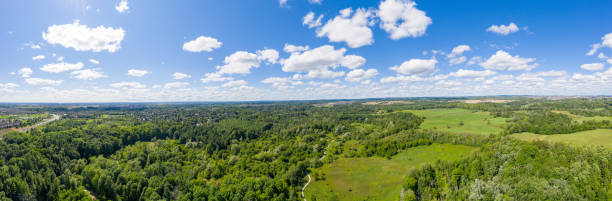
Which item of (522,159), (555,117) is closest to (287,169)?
(522,159)

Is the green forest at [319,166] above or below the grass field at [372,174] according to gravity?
above

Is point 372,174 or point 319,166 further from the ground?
point 319,166

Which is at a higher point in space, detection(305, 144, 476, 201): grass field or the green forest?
the green forest

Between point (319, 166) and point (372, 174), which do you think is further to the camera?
point (319, 166)

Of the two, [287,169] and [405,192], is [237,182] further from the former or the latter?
[405,192]

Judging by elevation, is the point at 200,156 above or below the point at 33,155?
below

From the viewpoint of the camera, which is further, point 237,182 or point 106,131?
point 106,131

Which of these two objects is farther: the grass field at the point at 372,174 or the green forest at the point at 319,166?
the grass field at the point at 372,174

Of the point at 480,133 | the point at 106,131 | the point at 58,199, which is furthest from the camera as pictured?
the point at 106,131
